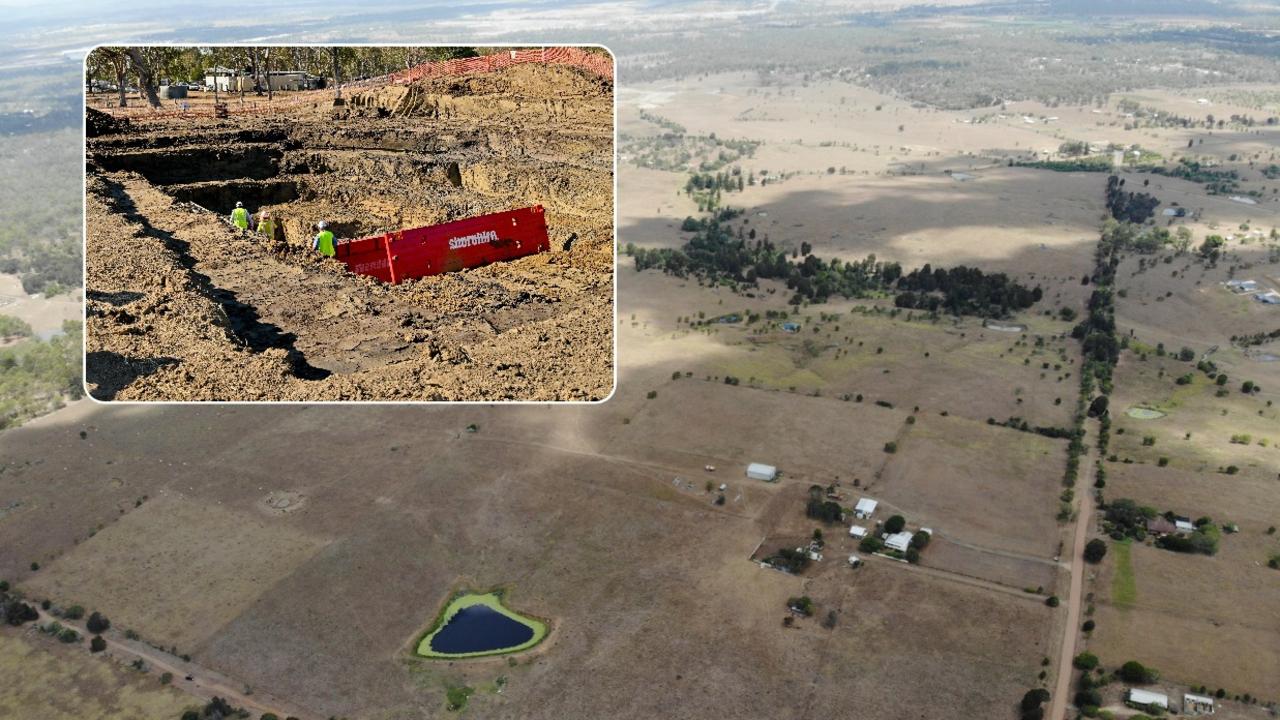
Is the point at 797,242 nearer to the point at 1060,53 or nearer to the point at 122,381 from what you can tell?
the point at 122,381

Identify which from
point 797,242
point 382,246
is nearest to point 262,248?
point 382,246

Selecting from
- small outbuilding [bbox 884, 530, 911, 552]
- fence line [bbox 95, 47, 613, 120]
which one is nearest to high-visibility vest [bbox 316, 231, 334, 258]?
fence line [bbox 95, 47, 613, 120]

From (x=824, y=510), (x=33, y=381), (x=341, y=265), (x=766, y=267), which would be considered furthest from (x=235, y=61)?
(x=766, y=267)

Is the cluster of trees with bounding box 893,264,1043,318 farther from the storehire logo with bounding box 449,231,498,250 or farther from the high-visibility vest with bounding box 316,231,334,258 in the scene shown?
the high-visibility vest with bounding box 316,231,334,258

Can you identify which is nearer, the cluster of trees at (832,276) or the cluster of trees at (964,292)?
the cluster of trees at (964,292)

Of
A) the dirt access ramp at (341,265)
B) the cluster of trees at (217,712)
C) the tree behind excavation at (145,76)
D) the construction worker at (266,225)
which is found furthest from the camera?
the cluster of trees at (217,712)

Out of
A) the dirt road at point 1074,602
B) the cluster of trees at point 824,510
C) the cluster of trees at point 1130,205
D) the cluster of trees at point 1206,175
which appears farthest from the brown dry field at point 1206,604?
the cluster of trees at point 1206,175

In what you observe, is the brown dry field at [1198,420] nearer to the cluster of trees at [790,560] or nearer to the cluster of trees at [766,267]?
the cluster of trees at [790,560]
